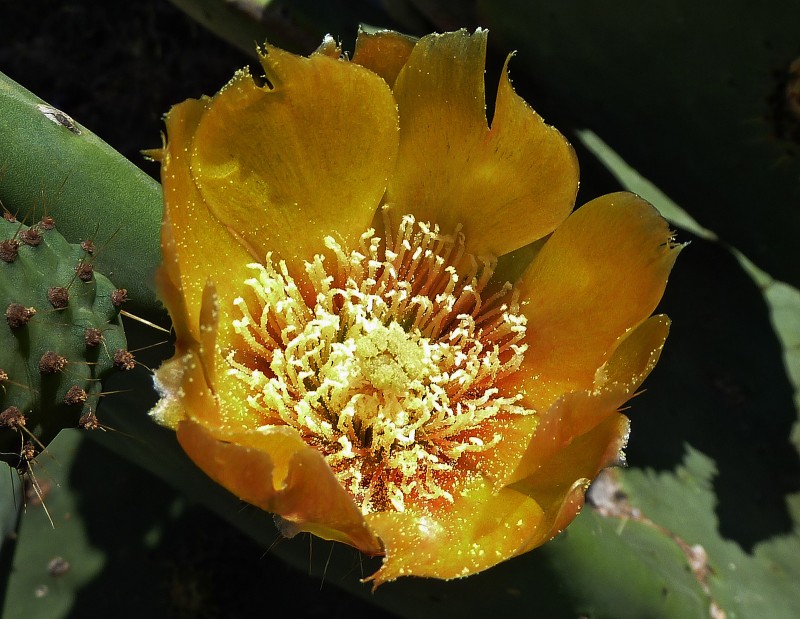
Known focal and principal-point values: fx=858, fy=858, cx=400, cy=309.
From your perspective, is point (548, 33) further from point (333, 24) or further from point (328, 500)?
point (328, 500)

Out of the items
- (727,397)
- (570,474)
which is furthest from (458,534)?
(727,397)

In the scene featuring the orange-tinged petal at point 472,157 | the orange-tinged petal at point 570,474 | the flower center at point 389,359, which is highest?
the orange-tinged petal at point 472,157

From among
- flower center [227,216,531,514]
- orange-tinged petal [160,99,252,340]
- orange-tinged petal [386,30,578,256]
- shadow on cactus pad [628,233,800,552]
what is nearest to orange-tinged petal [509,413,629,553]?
flower center [227,216,531,514]

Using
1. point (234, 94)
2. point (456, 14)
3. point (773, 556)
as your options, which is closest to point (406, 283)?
point (234, 94)

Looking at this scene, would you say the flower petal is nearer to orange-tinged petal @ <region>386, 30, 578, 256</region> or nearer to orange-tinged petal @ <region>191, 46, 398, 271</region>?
orange-tinged petal @ <region>386, 30, 578, 256</region>

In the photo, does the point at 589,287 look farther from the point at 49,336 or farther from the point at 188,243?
the point at 49,336

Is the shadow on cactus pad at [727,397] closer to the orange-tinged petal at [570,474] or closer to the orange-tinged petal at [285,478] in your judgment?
the orange-tinged petal at [570,474]

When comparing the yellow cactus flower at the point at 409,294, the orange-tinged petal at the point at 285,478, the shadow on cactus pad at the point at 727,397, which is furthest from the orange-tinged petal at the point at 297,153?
the shadow on cactus pad at the point at 727,397
